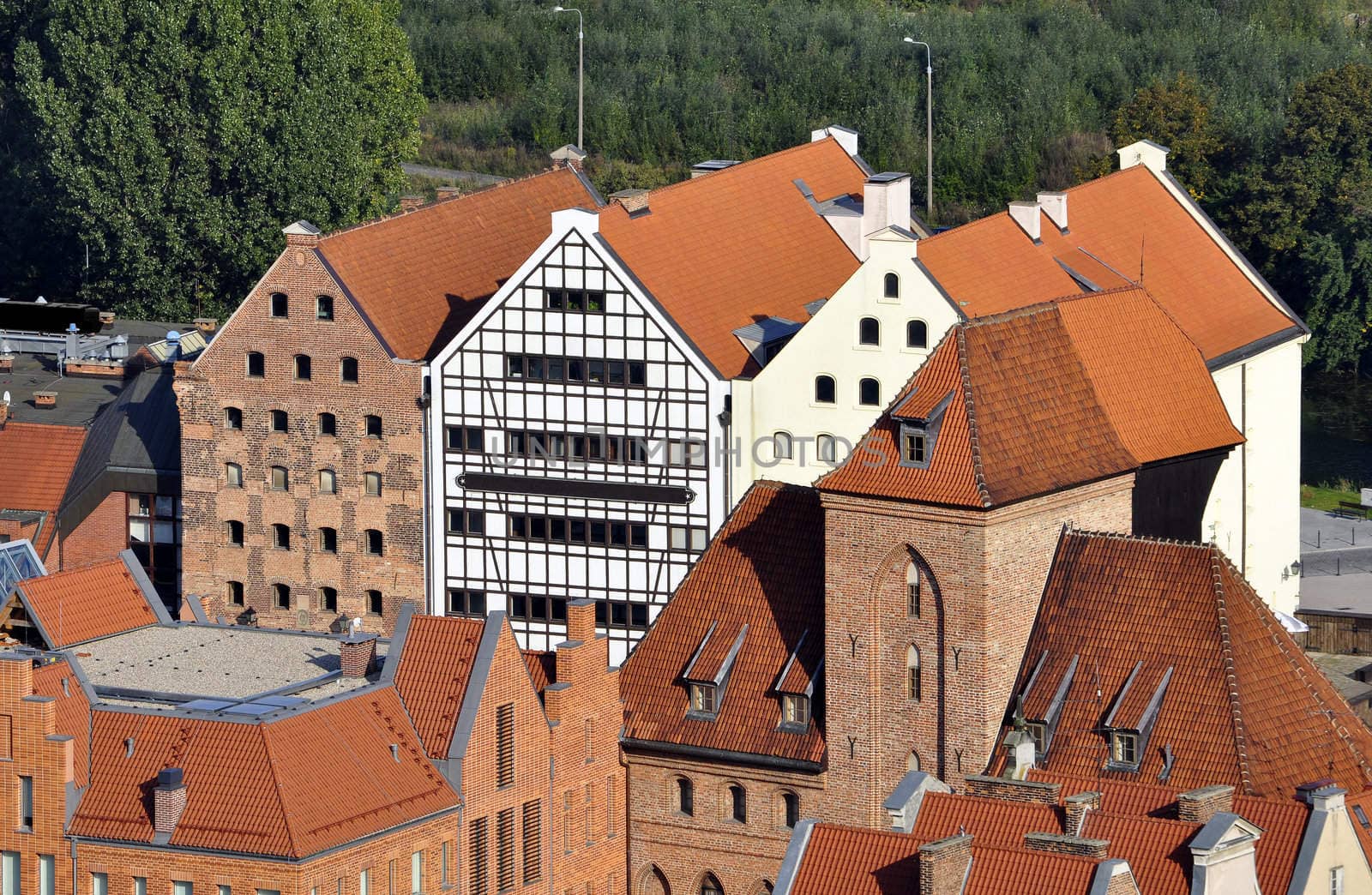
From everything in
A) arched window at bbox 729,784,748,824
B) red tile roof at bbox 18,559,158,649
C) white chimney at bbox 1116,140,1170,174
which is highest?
white chimney at bbox 1116,140,1170,174

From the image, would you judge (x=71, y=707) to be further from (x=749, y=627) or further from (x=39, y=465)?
(x=39, y=465)

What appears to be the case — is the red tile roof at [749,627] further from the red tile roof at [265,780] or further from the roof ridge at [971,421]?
the red tile roof at [265,780]

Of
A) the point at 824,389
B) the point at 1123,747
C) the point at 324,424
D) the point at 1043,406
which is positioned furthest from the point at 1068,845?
the point at 324,424

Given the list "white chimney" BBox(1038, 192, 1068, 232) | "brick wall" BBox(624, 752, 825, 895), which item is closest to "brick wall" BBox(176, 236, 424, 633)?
"brick wall" BBox(624, 752, 825, 895)

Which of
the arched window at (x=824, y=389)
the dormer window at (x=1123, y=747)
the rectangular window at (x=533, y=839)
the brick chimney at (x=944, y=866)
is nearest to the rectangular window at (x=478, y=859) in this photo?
the rectangular window at (x=533, y=839)

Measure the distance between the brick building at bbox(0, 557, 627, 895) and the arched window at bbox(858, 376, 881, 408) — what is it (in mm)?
13113

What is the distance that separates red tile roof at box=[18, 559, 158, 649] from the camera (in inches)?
3755

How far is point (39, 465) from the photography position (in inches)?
4665

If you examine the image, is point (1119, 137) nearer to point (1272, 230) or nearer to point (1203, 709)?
point (1272, 230)

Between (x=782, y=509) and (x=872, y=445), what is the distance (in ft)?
19.1

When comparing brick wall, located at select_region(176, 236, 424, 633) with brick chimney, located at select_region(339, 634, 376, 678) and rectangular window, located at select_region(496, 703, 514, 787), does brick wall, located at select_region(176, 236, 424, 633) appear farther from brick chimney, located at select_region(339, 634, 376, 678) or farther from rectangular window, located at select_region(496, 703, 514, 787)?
rectangular window, located at select_region(496, 703, 514, 787)

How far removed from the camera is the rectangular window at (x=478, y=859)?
9019cm

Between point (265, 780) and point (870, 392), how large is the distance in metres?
25.8

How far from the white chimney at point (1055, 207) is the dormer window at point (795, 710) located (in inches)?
1039
